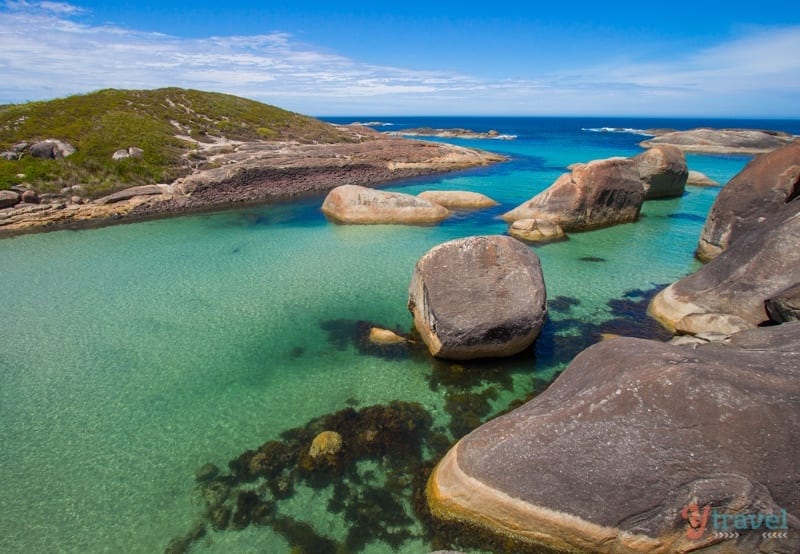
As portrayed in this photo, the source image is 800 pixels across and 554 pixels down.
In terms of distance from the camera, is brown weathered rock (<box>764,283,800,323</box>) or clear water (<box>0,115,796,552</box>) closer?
clear water (<box>0,115,796,552</box>)

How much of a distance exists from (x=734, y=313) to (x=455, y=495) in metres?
9.71

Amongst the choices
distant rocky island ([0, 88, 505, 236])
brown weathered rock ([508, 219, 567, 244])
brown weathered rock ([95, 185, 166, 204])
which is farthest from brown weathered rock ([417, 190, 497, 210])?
brown weathered rock ([95, 185, 166, 204])

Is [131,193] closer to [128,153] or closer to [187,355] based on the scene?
[128,153]

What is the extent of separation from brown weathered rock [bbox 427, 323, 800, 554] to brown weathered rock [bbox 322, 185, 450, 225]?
18.4 metres

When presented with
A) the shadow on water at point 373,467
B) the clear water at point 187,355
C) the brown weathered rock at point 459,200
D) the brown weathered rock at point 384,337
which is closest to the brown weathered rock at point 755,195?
the clear water at point 187,355

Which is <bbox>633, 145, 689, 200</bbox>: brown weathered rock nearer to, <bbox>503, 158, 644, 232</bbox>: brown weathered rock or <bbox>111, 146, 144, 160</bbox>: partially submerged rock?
<bbox>503, 158, 644, 232</bbox>: brown weathered rock

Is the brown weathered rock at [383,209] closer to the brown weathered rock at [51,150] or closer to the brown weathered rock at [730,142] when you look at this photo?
the brown weathered rock at [51,150]

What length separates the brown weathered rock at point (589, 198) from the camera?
71.1ft

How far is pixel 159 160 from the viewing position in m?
31.0

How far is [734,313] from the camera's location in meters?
11.2

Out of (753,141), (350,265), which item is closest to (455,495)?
(350,265)

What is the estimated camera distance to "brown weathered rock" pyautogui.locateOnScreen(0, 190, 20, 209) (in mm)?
23688

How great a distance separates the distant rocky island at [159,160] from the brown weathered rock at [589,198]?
18841mm

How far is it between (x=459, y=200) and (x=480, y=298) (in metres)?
18.8
